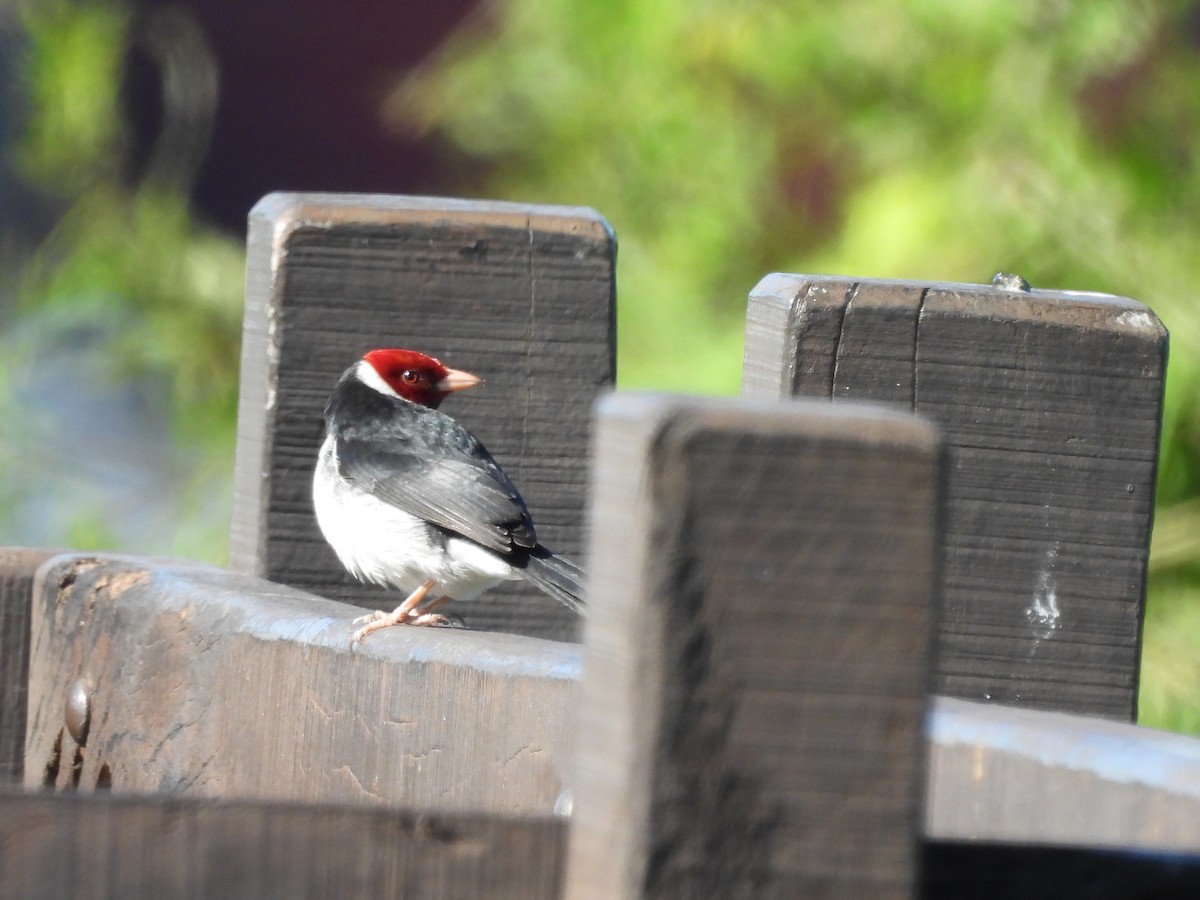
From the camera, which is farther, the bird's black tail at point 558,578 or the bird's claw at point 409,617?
the bird's black tail at point 558,578

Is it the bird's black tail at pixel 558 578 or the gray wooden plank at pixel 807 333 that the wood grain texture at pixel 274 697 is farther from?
the bird's black tail at pixel 558 578

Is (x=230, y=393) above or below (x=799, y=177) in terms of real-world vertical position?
below

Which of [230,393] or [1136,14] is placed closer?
[1136,14]

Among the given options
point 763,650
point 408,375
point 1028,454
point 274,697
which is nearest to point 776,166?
point 408,375

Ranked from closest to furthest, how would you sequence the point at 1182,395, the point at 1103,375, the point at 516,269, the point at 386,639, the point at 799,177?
the point at 386,639, the point at 1103,375, the point at 516,269, the point at 1182,395, the point at 799,177

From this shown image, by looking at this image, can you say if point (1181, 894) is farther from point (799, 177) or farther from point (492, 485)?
point (799, 177)

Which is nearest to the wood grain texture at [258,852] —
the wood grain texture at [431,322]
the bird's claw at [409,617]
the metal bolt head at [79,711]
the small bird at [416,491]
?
the bird's claw at [409,617]

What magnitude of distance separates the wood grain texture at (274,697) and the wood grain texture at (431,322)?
0.24 metres

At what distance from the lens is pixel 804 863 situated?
1217 mm

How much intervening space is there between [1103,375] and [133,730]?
141cm

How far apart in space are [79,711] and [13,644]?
38 cm

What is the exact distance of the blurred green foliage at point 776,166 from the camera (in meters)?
6.35

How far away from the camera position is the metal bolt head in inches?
108

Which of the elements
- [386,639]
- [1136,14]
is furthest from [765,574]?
[1136,14]
